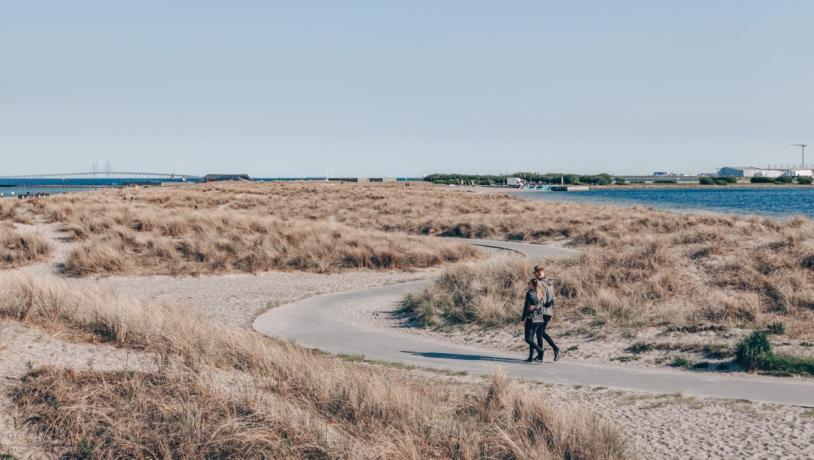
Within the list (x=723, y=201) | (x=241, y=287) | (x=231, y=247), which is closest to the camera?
(x=241, y=287)

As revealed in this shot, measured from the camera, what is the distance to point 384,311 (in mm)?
20766

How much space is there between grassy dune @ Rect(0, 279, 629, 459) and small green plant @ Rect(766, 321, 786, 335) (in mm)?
7650

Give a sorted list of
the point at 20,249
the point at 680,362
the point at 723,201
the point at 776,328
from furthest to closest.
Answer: the point at 723,201 < the point at 20,249 < the point at 776,328 < the point at 680,362

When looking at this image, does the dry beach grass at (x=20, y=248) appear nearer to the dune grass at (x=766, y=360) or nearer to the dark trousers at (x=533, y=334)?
the dark trousers at (x=533, y=334)

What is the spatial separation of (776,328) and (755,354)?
279 cm

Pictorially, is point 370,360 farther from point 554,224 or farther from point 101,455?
point 554,224

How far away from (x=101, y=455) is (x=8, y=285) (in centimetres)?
843

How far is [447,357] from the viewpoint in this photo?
1493 centimetres

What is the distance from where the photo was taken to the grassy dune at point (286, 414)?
885 centimetres

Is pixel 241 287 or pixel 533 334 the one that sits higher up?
pixel 533 334

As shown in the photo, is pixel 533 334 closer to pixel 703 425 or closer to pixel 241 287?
pixel 703 425

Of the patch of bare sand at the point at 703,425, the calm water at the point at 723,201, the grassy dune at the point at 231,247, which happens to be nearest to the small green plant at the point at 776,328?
the patch of bare sand at the point at 703,425

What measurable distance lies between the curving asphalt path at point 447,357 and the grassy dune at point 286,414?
2.25m

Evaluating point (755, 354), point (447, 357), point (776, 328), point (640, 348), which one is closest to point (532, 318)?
point (447, 357)
